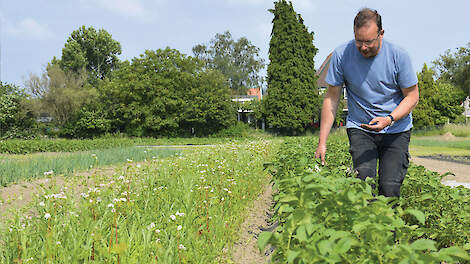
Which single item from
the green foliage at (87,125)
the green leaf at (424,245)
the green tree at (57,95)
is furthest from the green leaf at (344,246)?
the green tree at (57,95)

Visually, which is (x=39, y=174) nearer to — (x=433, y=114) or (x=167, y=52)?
(x=167, y=52)

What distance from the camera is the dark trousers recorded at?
8.95 ft

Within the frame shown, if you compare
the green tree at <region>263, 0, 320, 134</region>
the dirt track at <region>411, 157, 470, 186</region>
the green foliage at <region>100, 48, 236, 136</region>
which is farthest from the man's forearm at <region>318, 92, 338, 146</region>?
the green foliage at <region>100, 48, 236, 136</region>

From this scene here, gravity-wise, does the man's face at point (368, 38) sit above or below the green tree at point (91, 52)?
below

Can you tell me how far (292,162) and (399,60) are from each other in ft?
5.25

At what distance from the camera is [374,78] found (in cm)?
268

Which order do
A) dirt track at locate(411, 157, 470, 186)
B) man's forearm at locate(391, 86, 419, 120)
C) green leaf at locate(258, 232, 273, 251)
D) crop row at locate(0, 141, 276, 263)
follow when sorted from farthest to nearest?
dirt track at locate(411, 157, 470, 186) → man's forearm at locate(391, 86, 419, 120) → crop row at locate(0, 141, 276, 263) → green leaf at locate(258, 232, 273, 251)

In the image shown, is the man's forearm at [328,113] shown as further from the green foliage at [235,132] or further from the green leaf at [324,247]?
the green foliage at [235,132]

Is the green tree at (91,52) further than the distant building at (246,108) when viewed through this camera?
Yes

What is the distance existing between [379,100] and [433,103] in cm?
3868

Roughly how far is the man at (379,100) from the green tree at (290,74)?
980 inches

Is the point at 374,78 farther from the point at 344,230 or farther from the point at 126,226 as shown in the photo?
the point at 126,226

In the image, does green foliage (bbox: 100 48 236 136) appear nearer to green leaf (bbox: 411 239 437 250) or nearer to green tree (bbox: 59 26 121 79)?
green tree (bbox: 59 26 121 79)

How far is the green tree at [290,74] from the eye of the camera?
27750 mm
